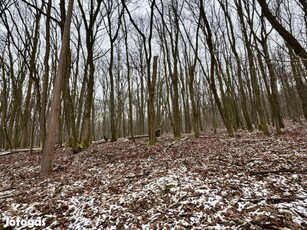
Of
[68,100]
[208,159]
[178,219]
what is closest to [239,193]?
[178,219]

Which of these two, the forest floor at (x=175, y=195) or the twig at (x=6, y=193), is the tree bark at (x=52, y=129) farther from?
the twig at (x=6, y=193)

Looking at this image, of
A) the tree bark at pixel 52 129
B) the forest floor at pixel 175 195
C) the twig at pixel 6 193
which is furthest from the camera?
the tree bark at pixel 52 129

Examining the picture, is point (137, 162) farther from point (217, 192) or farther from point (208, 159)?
point (217, 192)

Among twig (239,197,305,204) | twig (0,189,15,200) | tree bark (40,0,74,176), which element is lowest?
twig (239,197,305,204)

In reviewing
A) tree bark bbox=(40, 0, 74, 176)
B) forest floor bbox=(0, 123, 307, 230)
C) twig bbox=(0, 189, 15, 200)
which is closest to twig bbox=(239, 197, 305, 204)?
forest floor bbox=(0, 123, 307, 230)

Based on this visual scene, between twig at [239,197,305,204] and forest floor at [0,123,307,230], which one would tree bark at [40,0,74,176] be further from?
twig at [239,197,305,204]

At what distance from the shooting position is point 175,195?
373cm

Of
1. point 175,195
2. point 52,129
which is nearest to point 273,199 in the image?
point 175,195

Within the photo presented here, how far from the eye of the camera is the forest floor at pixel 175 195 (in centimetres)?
295

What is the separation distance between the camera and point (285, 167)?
178 inches

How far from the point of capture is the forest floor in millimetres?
2945

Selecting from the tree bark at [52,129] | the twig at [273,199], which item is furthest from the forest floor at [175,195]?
the tree bark at [52,129]

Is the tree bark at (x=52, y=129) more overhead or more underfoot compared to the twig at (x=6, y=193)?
more overhead

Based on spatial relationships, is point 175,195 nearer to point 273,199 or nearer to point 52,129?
point 273,199
